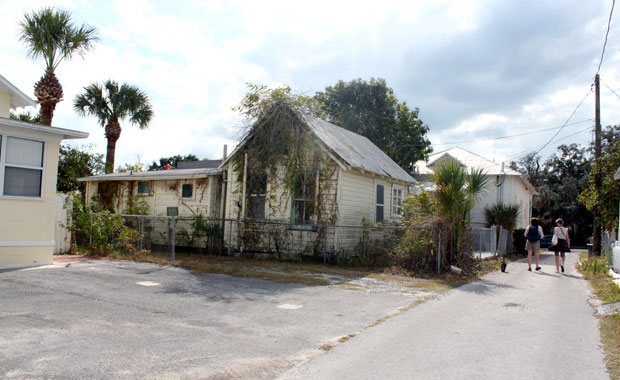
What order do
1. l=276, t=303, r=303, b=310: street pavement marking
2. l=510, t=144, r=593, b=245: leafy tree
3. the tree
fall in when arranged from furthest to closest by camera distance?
l=510, t=144, r=593, b=245: leafy tree < the tree < l=276, t=303, r=303, b=310: street pavement marking

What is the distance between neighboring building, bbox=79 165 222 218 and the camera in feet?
56.0

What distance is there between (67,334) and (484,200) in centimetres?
2769

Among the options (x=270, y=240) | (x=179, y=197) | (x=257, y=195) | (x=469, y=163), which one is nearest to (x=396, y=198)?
(x=257, y=195)

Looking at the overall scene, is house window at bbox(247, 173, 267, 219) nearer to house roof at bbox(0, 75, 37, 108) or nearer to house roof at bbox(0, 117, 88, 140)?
house roof at bbox(0, 117, 88, 140)

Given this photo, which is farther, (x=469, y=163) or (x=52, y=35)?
(x=469, y=163)

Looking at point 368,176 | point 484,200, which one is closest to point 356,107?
point 484,200

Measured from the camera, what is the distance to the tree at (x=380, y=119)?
3478cm

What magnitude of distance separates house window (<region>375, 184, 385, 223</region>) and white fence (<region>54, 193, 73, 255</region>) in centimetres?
1046

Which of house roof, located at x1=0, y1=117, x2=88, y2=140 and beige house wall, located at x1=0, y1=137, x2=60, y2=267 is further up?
house roof, located at x1=0, y1=117, x2=88, y2=140

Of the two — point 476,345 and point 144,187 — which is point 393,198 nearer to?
point 144,187

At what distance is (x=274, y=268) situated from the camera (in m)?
12.5

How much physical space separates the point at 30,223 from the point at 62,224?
315 cm

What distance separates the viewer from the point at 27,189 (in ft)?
35.1

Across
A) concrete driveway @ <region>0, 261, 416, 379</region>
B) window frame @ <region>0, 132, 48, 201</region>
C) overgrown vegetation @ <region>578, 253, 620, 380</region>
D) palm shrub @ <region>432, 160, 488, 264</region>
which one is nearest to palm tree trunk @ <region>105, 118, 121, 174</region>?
window frame @ <region>0, 132, 48, 201</region>
